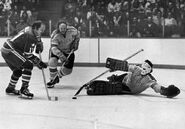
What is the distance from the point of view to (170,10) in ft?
31.9

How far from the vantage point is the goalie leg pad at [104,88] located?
568cm

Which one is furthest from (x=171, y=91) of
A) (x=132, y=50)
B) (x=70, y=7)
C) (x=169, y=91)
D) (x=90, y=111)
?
(x=70, y=7)

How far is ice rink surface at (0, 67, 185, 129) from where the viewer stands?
4008mm

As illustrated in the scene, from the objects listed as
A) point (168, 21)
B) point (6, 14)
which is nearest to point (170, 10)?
point (168, 21)

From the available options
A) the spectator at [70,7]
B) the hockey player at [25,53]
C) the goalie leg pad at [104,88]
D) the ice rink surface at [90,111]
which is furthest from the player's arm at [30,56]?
the spectator at [70,7]

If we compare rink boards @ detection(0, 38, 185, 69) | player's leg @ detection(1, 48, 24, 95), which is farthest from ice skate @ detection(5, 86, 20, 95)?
rink boards @ detection(0, 38, 185, 69)

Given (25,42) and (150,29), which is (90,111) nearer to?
(25,42)

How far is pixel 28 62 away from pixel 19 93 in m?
0.50

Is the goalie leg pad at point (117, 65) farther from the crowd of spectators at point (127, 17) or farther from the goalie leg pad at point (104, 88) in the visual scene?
the crowd of spectators at point (127, 17)

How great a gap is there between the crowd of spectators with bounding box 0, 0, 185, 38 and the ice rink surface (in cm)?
342

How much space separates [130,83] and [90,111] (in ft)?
3.71

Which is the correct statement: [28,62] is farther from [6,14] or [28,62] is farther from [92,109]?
[6,14]

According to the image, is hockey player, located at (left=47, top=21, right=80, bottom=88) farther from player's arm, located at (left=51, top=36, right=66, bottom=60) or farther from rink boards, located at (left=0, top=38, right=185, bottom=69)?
rink boards, located at (left=0, top=38, right=185, bottom=69)

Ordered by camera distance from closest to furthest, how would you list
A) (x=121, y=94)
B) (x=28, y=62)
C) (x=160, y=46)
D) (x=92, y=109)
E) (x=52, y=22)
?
1. (x=92, y=109)
2. (x=28, y=62)
3. (x=121, y=94)
4. (x=160, y=46)
5. (x=52, y=22)
